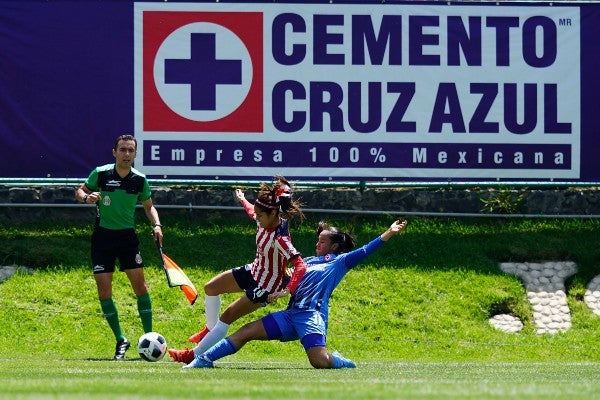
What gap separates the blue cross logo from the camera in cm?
1734

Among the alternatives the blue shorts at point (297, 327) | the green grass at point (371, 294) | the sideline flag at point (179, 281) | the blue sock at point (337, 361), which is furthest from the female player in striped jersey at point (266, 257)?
the sideline flag at point (179, 281)

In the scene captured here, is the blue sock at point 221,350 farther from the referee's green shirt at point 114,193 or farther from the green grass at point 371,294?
the referee's green shirt at point 114,193

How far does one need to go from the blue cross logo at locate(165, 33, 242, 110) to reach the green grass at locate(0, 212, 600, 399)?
1713 mm

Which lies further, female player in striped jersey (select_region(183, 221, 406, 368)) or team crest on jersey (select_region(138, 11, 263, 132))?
team crest on jersey (select_region(138, 11, 263, 132))

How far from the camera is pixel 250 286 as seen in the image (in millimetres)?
11523

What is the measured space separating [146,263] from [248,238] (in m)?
1.40

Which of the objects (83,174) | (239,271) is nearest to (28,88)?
(83,174)

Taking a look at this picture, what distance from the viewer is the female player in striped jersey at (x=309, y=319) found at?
418 inches

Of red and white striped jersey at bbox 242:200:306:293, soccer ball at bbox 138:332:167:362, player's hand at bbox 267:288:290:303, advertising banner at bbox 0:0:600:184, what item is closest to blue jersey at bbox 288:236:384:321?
player's hand at bbox 267:288:290:303

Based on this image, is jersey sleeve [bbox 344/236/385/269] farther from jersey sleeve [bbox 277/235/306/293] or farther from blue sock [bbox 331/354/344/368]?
blue sock [bbox 331/354/344/368]

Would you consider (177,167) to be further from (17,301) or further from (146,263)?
(17,301)

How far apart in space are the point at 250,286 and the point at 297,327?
3.05 ft

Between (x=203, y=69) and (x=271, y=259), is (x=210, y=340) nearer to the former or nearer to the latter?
(x=271, y=259)

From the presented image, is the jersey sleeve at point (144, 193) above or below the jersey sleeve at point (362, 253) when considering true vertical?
above
